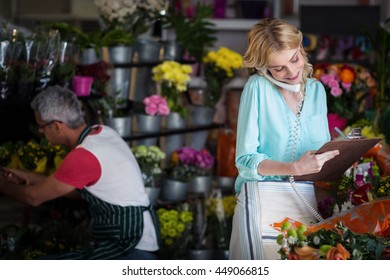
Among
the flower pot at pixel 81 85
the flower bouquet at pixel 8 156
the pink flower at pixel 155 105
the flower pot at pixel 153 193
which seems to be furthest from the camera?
the pink flower at pixel 155 105

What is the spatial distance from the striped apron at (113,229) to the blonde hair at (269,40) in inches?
59.2

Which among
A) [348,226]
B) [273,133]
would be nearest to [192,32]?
[273,133]

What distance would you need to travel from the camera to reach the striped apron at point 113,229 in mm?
4195

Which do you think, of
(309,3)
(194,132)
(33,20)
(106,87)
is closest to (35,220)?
(106,87)

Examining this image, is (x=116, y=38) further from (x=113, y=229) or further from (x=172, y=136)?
(x=113, y=229)

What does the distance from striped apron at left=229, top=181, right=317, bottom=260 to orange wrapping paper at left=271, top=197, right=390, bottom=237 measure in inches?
1.7

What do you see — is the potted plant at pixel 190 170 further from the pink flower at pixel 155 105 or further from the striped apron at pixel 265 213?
the striped apron at pixel 265 213

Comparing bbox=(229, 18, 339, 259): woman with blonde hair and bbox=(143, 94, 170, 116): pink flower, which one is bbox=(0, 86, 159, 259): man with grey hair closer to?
bbox=(229, 18, 339, 259): woman with blonde hair

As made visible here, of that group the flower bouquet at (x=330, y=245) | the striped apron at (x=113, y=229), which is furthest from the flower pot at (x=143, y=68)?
the flower bouquet at (x=330, y=245)

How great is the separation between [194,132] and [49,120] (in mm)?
2177

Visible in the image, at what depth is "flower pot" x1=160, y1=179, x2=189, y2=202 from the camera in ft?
18.9

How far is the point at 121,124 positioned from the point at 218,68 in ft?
3.26

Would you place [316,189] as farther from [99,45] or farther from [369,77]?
[99,45]

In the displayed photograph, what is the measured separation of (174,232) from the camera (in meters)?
5.28
